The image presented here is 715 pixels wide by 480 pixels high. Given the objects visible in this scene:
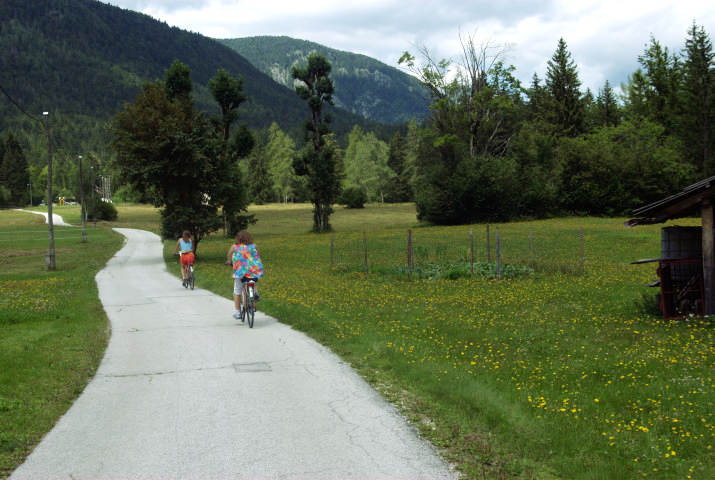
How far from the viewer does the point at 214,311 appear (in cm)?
1545

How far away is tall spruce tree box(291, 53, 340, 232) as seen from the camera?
58.3 meters

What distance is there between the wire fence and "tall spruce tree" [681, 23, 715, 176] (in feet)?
133

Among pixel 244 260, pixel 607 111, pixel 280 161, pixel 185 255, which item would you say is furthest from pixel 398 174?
pixel 244 260

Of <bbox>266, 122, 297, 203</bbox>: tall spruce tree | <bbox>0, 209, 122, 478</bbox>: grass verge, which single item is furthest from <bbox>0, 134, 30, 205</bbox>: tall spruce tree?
<bbox>0, 209, 122, 478</bbox>: grass verge

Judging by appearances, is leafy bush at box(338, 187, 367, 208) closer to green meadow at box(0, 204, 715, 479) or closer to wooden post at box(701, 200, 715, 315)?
green meadow at box(0, 204, 715, 479)

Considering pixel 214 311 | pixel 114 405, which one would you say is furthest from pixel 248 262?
pixel 114 405

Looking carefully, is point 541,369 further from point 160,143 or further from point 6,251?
point 6,251

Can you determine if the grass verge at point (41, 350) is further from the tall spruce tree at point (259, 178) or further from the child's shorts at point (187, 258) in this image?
the tall spruce tree at point (259, 178)

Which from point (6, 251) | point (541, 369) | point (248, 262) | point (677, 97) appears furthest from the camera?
point (677, 97)

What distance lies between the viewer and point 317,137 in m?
59.2

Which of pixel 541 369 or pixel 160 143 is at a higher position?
pixel 160 143

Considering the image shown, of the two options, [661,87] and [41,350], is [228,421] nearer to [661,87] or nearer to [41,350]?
[41,350]

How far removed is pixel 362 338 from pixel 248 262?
11.9ft

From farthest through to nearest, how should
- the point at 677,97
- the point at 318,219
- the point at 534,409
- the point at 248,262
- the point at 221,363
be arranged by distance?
the point at 677,97
the point at 318,219
the point at 248,262
the point at 221,363
the point at 534,409
